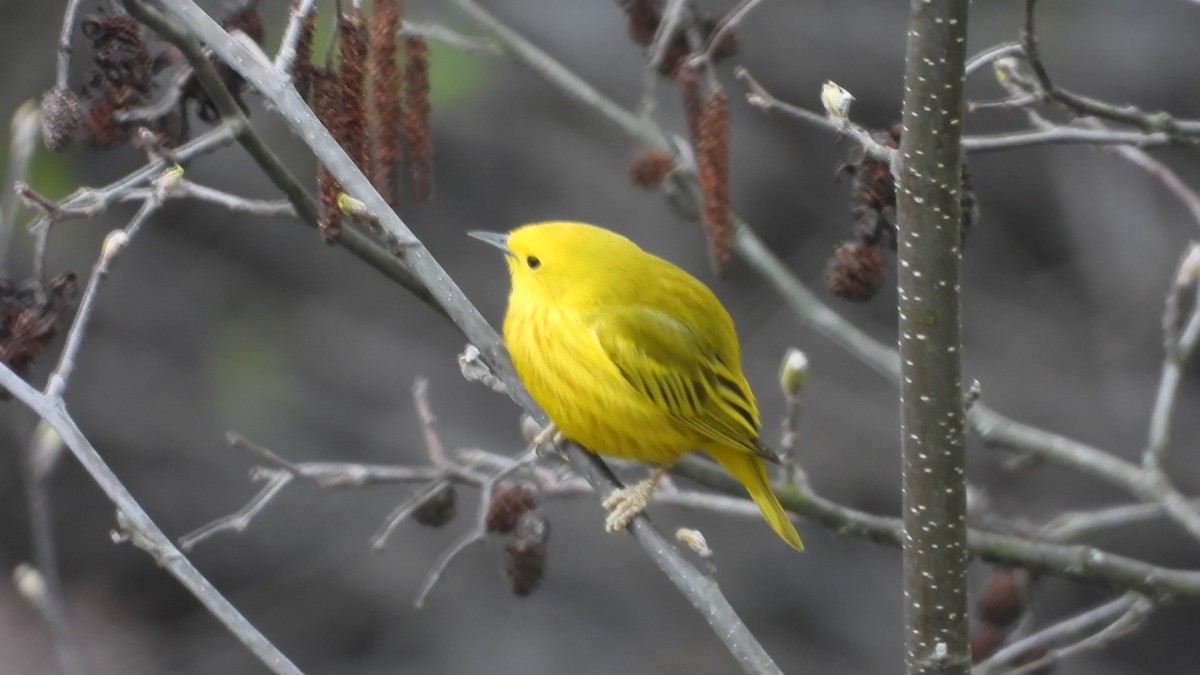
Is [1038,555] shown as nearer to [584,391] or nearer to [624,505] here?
[624,505]

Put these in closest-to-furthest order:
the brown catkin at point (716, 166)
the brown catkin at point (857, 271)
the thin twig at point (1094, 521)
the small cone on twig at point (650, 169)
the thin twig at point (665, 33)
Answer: the brown catkin at point (857, 271) → the brown catkin at point (716, 166) → the thin twig at point (665, 33) → the thin twig at point (1094, 521) → the small cone on twig at point (650, 169)

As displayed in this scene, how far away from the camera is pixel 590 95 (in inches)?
142

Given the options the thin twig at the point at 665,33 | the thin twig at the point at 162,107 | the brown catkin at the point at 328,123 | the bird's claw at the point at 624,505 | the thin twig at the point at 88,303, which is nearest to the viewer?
the thin twig at the point at 88,303

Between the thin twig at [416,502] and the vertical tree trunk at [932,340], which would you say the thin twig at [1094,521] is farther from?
the thin twig at [416,502]

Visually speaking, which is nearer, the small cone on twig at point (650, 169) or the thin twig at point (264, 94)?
the thin twig at point (264, 94)

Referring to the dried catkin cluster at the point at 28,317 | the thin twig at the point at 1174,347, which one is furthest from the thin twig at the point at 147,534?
the thin twig at the point at 1174,347

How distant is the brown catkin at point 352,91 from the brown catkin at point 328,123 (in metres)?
0.01

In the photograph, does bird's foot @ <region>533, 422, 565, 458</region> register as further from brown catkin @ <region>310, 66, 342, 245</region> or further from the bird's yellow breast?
brown catkin @ <region>310, 66, 342, 245</region>

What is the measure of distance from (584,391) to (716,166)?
59cm

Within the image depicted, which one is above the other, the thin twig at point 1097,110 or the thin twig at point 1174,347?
the thin twig at point 1097,110

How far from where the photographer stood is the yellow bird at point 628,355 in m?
3.16

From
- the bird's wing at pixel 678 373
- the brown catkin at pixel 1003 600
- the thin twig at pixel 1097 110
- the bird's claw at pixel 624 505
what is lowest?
the bird's claw at pixel 624 505

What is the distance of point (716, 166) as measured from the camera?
2.86m

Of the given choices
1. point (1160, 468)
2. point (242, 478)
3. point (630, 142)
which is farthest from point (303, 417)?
point (1160, 468)
